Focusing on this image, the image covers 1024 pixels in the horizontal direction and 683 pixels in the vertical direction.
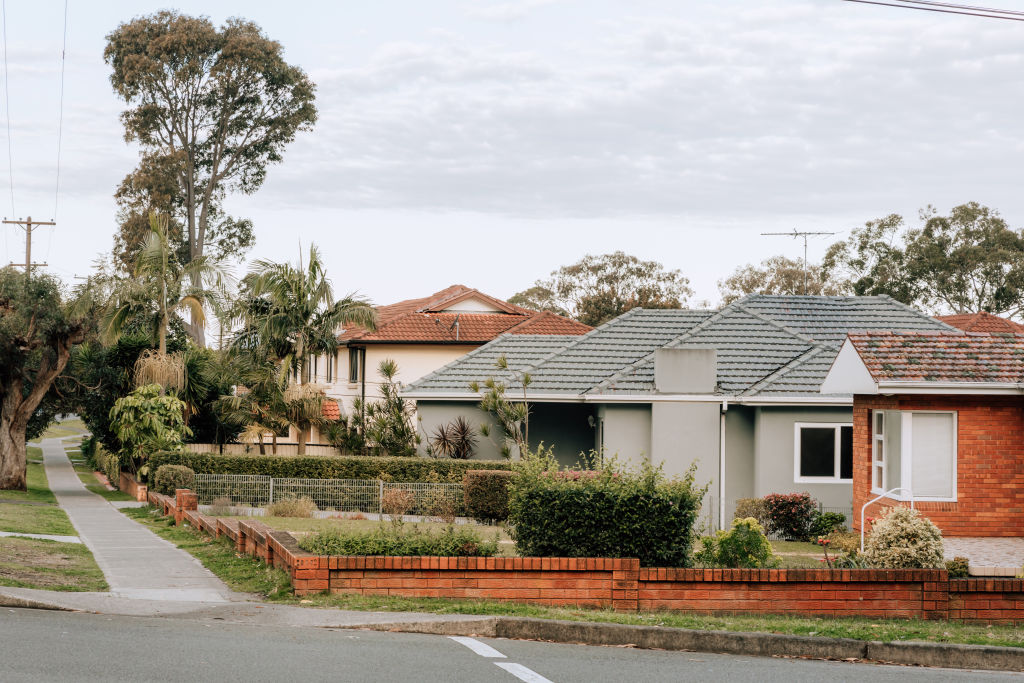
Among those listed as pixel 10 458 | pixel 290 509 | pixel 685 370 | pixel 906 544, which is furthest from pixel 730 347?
pixel 10 458

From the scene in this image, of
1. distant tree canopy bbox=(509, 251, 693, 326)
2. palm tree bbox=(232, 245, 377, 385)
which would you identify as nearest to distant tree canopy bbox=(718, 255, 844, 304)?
distant tree canopy bbox=(509, 251, 693, 326)

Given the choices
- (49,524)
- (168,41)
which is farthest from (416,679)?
(168,41)

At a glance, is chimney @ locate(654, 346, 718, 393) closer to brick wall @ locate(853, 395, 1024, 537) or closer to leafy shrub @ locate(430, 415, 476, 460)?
brick wall @ locate(853, 395, 1024, 537)

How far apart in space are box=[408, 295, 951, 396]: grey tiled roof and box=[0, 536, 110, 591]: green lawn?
1269 cm

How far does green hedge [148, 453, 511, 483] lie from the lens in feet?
88.9

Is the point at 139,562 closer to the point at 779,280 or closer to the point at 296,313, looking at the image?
the point at 296,313

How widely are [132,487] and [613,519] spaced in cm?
2170

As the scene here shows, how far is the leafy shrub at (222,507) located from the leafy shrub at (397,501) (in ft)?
11.1

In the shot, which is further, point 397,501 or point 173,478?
point 173,478

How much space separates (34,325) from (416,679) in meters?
24.6

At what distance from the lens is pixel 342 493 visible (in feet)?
82.6

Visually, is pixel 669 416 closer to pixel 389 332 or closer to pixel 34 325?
pixel 34 325

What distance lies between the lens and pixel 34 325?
29.1m

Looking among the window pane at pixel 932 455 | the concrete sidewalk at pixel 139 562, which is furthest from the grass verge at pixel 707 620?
the window pane at pixel 932 455
